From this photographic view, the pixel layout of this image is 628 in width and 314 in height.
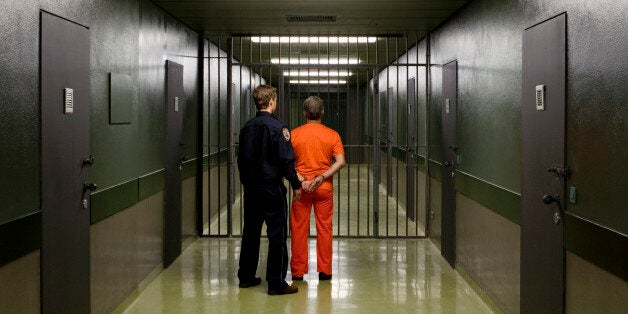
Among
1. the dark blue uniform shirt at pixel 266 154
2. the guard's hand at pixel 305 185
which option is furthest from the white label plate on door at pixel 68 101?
the guard's hand at pixel 305 185

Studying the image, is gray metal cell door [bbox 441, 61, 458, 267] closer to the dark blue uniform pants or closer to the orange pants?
the orange pants

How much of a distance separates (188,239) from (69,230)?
11.1 ft

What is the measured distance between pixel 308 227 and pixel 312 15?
7.32ft

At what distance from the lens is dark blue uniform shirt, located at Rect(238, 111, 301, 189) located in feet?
15.2

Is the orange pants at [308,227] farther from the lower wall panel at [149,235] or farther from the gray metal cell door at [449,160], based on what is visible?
the gray metal cell door at [449,160]

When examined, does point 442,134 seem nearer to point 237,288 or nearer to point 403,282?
point 403,282

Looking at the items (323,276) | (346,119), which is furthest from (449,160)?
(346,119)

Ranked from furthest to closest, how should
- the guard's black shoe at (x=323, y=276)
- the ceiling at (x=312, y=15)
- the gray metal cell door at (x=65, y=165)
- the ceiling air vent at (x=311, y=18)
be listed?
the ceiling air vent at (x=311, y=18), the ceiling at (x=312, y=15), the guard's black shoe at (x=323, y=276), the gray metal cell door at (x=65, y=165)

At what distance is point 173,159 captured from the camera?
606cm

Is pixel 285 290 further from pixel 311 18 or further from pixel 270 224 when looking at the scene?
pixel 311 18

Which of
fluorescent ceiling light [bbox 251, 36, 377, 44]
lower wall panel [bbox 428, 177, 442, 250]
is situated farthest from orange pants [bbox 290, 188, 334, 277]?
fluorescent ceiling light [bbox 251, 36, 377, 44]

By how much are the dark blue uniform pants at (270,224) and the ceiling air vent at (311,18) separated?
2.18 metres

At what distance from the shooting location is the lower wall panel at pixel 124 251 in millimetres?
4059

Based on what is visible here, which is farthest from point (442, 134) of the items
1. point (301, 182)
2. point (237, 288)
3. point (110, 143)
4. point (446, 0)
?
point (110, 143)
